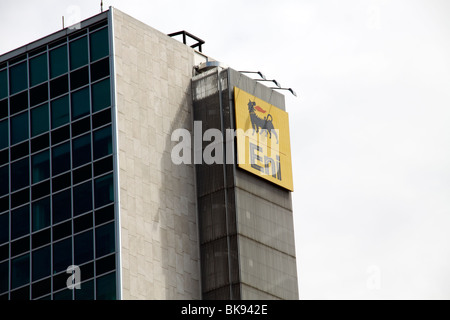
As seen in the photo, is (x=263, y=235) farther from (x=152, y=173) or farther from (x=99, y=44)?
(x=99, y=44)

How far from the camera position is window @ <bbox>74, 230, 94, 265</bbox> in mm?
90312

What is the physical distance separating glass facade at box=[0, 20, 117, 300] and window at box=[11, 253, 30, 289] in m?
0.07

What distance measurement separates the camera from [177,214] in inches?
3743

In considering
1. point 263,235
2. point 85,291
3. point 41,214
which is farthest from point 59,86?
point 263,235

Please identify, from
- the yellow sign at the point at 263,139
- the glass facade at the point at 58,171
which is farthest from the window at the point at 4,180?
the yellow sign at the point at 263,139

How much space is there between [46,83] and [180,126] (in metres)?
10.4

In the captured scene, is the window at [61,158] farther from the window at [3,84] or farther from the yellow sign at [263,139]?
the yellow sign at [263,139]

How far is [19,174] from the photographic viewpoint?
317 feet

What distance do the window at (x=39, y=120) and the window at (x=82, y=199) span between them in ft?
21.3

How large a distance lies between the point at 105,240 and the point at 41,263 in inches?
222

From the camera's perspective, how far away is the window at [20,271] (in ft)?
305
